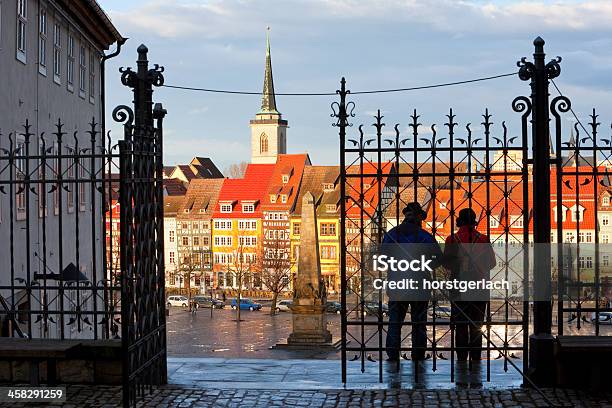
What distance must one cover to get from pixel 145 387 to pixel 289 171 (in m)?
91.9

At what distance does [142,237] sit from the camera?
10031 millimetres

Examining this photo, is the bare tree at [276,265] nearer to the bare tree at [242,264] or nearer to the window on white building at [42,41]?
the bare tree at [242,264]

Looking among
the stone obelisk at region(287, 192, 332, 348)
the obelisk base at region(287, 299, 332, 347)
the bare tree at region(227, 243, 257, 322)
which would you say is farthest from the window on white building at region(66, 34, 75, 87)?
the bare tree at region(227, 243, 257, 322)

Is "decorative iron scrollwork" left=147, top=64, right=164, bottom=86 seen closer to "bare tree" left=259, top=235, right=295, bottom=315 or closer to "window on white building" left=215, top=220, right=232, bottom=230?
"bare tree" left=259, top=235, right=295, bottom=315

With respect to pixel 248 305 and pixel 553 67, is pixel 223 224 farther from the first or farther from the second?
pixel 553 67

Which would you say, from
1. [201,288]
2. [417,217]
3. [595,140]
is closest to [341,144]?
[417,217]

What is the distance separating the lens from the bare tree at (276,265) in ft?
289

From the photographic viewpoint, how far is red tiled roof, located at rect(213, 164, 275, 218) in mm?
103606

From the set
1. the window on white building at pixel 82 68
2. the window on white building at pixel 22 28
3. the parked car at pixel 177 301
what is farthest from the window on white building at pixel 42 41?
the parked car at pixel 177 301

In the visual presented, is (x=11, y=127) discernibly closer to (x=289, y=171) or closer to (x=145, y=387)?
(x=145, y=387)

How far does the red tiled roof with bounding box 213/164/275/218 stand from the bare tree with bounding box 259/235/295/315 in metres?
5.95

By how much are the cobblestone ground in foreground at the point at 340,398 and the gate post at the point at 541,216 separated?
1.01ft

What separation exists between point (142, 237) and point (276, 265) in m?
80.0

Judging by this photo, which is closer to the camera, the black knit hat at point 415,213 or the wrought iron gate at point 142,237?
the wrought iron gate at point 142,237
